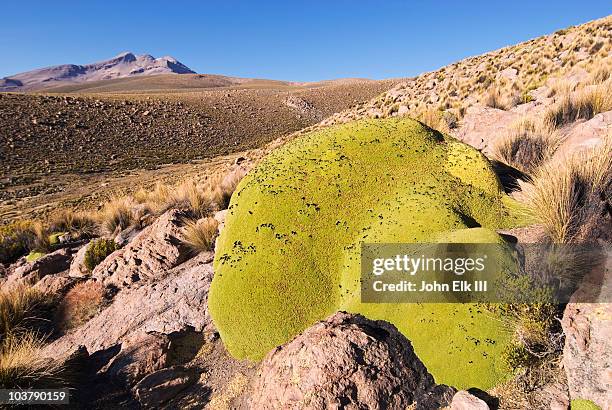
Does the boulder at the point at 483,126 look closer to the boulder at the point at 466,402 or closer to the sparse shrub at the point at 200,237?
the sparse shrub at the point at 200,237

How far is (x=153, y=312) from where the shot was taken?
236 inches

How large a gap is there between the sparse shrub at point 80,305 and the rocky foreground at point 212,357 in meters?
0.11

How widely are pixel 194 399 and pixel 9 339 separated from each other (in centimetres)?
389

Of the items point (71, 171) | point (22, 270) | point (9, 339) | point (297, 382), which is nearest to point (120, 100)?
point (71, 171)

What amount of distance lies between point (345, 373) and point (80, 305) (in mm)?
6108

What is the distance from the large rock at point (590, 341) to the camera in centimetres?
263

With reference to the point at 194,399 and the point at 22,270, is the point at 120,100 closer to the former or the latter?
the point at 22,270

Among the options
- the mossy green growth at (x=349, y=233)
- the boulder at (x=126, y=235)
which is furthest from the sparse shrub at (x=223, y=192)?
the mossy green growth at (x=349, y=233)

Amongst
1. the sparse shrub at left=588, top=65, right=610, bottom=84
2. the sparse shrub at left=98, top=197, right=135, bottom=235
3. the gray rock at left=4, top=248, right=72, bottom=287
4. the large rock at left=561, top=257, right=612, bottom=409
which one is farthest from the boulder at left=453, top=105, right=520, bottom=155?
the gray rock at left=4, top=248, right=72, bottom=287

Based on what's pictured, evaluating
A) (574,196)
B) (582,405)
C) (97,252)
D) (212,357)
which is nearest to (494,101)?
(574,196)

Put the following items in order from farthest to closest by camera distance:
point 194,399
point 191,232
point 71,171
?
point 71,171 < point 191,232 < point 194,399

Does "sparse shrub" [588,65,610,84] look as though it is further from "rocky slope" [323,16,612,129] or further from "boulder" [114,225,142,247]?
"boulder" [114,225,142,247]

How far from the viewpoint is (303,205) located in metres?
4.95

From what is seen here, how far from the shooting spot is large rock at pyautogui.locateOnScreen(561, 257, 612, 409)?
263 centimetres
